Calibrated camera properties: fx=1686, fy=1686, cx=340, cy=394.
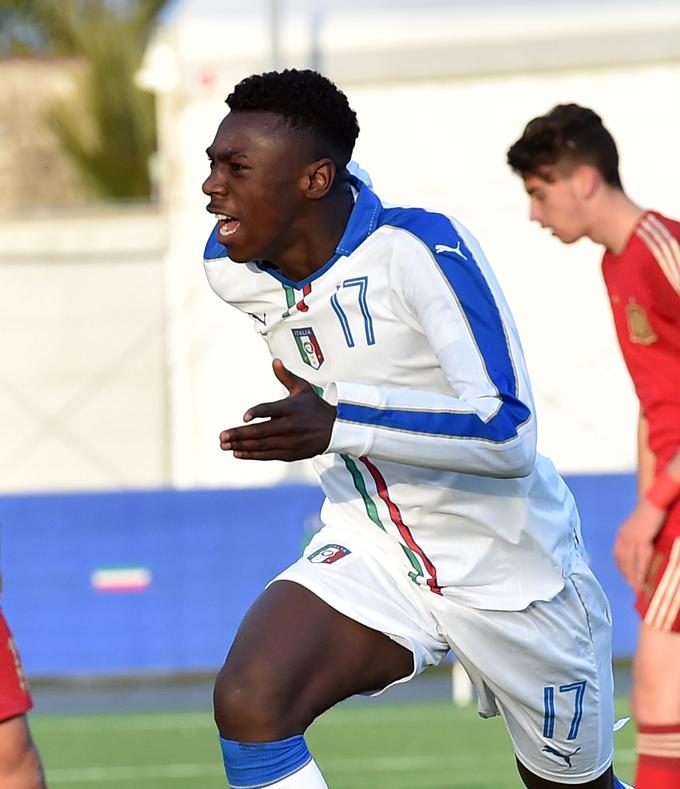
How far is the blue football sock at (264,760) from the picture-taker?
4031 millimetres

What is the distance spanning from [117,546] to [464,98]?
6.78 metres

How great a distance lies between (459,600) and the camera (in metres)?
4.42

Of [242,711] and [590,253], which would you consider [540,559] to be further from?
[590,253]

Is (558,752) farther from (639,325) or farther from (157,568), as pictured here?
(157,568)

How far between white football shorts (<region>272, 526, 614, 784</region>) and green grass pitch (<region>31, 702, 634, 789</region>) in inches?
104

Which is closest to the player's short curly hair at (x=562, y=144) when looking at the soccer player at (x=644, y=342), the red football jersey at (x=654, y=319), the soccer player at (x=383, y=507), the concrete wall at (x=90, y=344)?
the soccer player at (x=644, y=342)

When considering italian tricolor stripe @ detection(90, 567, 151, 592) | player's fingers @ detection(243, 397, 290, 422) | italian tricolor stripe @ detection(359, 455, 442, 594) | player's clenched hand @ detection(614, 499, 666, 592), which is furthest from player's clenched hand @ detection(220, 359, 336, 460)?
italian tricolor stripe @ detection(90, 567, 151, 592)

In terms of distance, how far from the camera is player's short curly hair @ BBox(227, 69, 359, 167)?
4246 mm

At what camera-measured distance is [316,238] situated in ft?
14.3

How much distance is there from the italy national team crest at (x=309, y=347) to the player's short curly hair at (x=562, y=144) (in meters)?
0.92

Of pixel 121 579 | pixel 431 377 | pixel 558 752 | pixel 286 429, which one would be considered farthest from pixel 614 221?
pixel 121 579

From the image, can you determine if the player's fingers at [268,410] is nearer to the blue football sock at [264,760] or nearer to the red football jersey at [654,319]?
the blue football sock at [264,760]

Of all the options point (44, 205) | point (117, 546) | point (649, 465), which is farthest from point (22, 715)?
point (44, 205)

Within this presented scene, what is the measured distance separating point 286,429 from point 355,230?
3.18 feet
